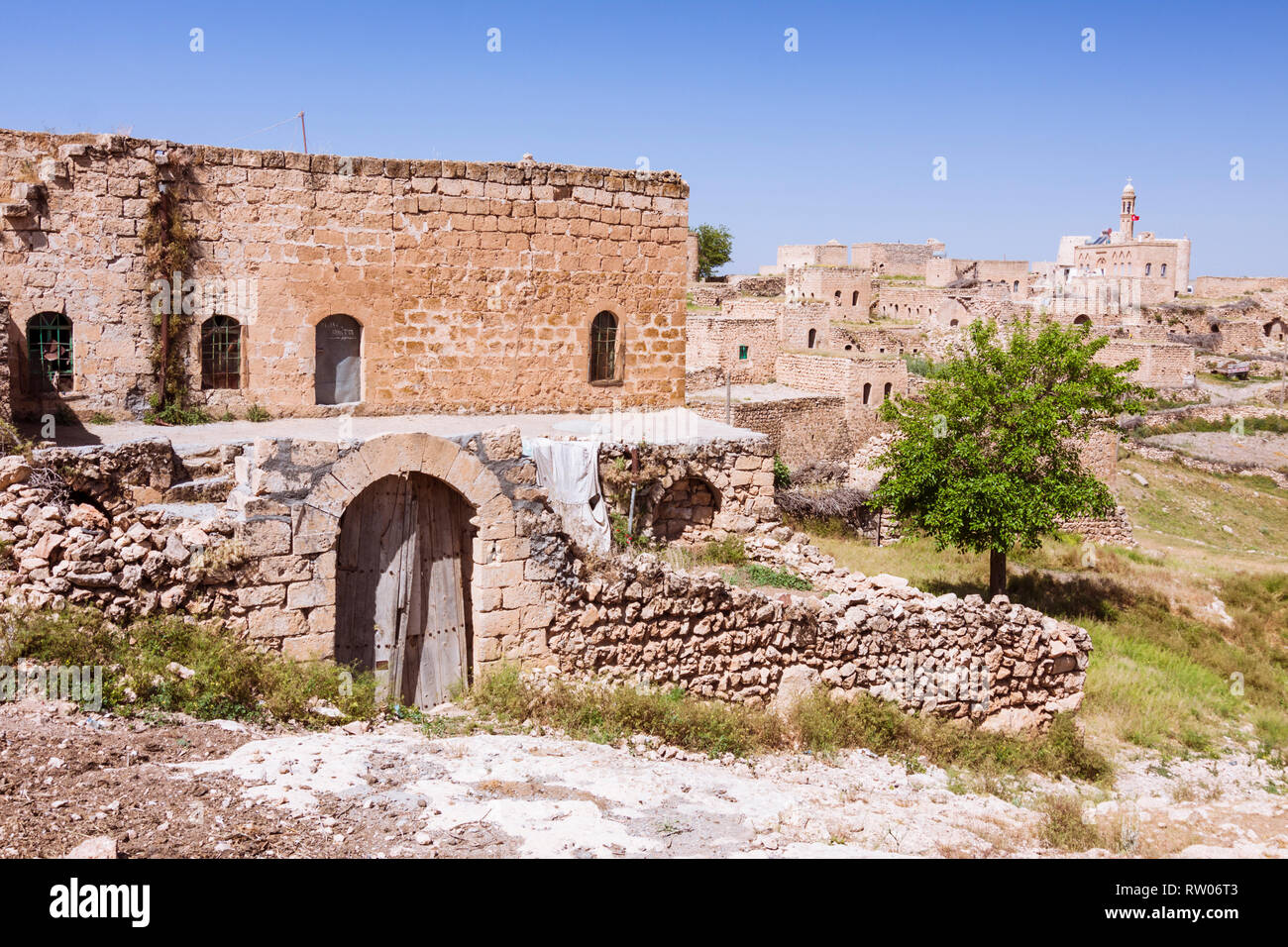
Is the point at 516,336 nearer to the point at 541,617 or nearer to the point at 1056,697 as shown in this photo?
the point at 541,617

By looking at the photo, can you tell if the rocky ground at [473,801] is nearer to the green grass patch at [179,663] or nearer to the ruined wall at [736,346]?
the green grass patch at [179,663]

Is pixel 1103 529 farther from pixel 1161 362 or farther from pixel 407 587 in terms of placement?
pixel 1161 362

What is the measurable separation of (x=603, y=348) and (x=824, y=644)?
6.75 m

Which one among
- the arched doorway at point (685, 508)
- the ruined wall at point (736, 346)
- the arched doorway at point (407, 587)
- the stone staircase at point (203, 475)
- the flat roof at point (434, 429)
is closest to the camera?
the arched doorway at point (407, 587)

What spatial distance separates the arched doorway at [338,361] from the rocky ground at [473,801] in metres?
6.86

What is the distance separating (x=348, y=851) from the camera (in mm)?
5047

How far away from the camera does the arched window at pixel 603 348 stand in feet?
48.0

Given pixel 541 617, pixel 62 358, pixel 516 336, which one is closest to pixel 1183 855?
pixel 541 617

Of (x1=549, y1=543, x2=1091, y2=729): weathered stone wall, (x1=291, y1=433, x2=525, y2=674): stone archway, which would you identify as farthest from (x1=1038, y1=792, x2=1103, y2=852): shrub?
(x1=291, y1=433, x2=525, y2=674): stone archway

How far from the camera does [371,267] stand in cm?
1301

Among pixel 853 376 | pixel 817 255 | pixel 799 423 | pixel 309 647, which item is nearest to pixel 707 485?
pixel 309 647

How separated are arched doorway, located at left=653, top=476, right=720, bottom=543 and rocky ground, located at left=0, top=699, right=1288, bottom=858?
4069 mm

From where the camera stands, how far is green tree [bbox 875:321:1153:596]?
48.8 feet

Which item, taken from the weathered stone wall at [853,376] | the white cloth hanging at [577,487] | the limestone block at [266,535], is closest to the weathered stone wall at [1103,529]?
the weathered stone wall at [853,376]
